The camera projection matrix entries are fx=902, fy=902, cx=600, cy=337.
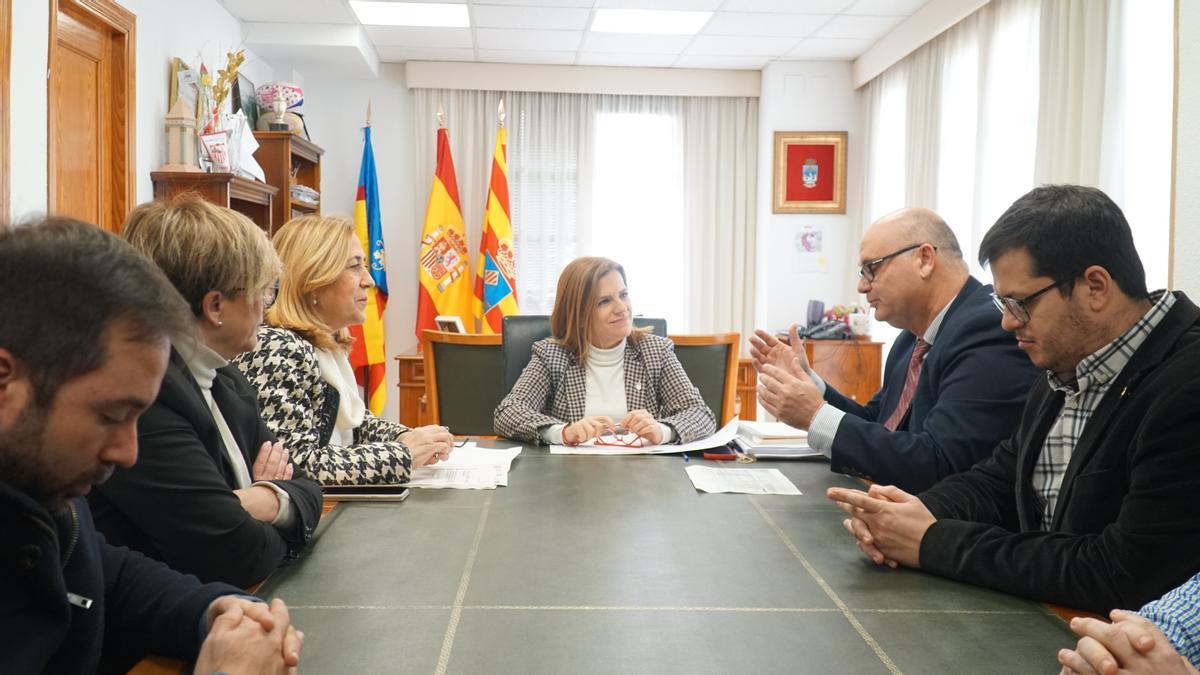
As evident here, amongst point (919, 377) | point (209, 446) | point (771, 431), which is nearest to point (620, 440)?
point (771, 431)

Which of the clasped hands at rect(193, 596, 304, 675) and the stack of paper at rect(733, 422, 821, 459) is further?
the stack of paper at rect(733, 422, 821, 459)

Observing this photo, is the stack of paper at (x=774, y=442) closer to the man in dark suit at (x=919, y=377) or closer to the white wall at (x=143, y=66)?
the man in dark suit at (x=919, y=377)

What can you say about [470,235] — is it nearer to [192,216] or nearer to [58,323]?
[192,216]

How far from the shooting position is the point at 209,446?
4.37 ft

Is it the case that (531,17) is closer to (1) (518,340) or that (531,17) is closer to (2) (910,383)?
(1) (518,340)

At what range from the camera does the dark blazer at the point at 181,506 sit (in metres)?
1.20

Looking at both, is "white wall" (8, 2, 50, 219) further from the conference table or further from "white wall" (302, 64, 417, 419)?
"white wall" (302, 64, 417, 419)

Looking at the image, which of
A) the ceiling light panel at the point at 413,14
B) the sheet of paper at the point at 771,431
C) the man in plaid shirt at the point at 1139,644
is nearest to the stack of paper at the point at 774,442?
the sheet of paper at the point at 771,431

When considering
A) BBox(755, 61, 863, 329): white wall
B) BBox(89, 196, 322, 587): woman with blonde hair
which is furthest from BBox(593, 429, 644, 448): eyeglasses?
BBox(755, 61, 863, 329): white wall

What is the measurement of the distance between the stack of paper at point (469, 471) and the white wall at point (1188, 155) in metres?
1.89

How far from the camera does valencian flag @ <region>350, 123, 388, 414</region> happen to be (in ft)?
19.9

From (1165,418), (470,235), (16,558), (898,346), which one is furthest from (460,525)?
(470,235)

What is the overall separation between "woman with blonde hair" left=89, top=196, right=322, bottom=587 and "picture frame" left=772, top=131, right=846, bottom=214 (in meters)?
5.26

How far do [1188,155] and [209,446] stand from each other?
254cm
